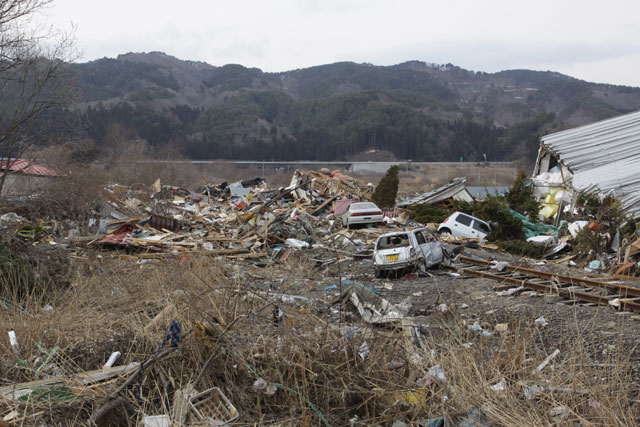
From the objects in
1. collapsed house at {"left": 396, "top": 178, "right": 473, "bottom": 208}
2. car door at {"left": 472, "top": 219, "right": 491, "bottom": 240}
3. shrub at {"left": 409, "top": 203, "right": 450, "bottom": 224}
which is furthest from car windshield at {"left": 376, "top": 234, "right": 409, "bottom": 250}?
collapsed house at {"left": 396, "top": 178, "right": 473, "bottom": 208}

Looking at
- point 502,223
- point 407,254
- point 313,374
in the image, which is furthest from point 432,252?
point 313,374

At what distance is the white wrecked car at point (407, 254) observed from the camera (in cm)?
1379

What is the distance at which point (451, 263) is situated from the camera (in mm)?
15188

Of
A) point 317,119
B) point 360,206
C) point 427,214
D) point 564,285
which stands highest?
point 317,119

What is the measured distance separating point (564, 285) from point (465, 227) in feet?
32.3

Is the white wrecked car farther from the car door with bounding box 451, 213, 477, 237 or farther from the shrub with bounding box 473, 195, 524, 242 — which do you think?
the shrub with bounding box 473, 195, 524, 242

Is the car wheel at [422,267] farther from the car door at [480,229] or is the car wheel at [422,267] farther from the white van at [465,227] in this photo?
the car door at [480,229]

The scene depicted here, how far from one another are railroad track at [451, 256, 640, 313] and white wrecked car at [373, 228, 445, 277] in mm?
849

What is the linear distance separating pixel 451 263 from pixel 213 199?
80.7 feet

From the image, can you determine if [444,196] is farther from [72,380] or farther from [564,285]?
[72,380]

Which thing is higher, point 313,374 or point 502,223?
point 313,374

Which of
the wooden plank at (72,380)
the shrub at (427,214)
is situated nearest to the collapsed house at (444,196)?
the shrub at (427,214)

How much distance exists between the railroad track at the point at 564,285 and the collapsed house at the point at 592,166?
657 cm

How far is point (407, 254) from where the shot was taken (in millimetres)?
13812
